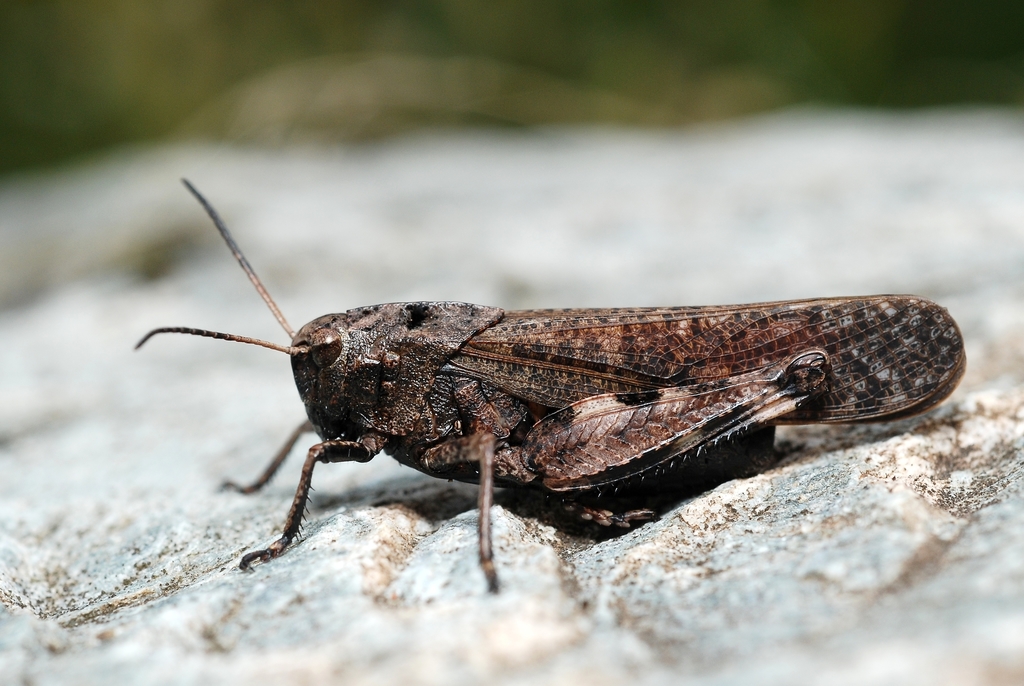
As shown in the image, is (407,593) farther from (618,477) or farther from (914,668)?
(914,668)

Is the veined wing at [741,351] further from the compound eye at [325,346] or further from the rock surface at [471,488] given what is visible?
the compound eye at [325,346]

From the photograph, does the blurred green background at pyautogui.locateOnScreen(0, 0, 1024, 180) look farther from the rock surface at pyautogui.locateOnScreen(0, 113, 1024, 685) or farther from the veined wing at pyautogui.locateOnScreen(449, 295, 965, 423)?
the veined wing at pyautogui.locateOnScreen(449, 295, 965, 423)

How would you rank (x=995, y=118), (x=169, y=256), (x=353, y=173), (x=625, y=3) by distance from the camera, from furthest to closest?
(x=625, y=3), (x=353, y=173), (x=995, y=118), (x=169, y=256)

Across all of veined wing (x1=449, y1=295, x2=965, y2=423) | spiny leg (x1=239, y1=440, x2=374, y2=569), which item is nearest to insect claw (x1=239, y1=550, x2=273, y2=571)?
spiny leg (x1=239, y1=440, x2=374, y2=569)

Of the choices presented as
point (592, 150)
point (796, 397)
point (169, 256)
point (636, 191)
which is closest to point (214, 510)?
point (796, 397)

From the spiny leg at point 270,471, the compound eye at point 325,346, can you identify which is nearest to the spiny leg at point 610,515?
the compound eye at point 325,346

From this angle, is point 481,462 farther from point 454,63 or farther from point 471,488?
point 454,63
